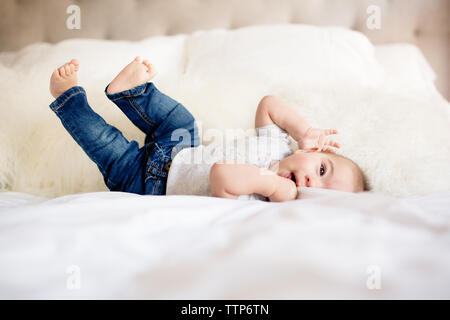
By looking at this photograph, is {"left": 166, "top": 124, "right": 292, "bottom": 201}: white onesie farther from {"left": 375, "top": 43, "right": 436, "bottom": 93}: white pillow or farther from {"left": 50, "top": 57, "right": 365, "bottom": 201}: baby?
{"left": 375, "top": 43, "right": 436, "bottom": 93}: white pillow

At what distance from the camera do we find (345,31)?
4.58 feet

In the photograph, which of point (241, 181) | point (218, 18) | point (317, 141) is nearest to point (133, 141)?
point (241, 181)

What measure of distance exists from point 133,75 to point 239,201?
1.76 feet

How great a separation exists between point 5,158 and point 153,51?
2.60 feet

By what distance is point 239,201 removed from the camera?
598 mm

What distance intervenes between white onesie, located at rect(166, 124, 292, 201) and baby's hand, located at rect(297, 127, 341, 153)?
0.09 metres

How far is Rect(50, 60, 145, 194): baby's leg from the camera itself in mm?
858

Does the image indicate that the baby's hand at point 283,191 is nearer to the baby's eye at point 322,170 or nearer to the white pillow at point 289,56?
the baby's eye at point 322,170

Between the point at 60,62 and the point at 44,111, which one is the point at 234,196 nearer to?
the point at 44,111

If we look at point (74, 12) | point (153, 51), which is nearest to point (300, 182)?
point (153, 51)

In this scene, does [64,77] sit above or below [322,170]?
above

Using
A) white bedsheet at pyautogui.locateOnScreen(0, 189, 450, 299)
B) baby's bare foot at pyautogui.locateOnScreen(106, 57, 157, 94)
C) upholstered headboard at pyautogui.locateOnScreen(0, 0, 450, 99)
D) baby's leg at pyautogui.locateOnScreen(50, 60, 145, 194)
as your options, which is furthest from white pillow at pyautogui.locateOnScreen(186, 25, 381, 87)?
white bedsheet at pyautogui.locateOnScreen(0, 189, 450, 299)

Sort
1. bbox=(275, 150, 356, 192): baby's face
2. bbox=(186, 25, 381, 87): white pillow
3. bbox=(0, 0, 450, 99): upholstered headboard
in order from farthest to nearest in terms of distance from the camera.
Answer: bbox=(0, 0, 450, 99): upholstered headboard → bbox=(186, 25, 381, 87): white pillow → bbox=(275, 150, 356, 192): baby's face

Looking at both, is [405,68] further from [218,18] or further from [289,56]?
[218,18]
